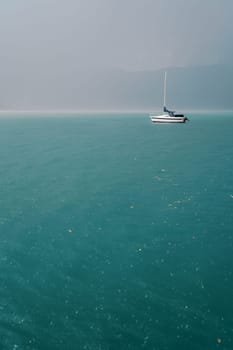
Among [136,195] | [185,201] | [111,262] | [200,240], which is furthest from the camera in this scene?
[136,195]

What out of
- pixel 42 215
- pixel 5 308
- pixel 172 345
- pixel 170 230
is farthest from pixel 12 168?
pixel 172 345

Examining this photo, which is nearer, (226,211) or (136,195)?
(226,211)

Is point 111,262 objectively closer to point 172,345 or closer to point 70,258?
point 70,258

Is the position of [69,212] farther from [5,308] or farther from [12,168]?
[12,168]

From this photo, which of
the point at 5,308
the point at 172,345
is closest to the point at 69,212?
the point at 5,308


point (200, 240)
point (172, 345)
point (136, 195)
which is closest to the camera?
point (172, 345)

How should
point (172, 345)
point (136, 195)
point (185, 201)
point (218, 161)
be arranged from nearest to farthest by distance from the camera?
point (172, 345), point (185, 201), point (136, 195), point (218, 161)
